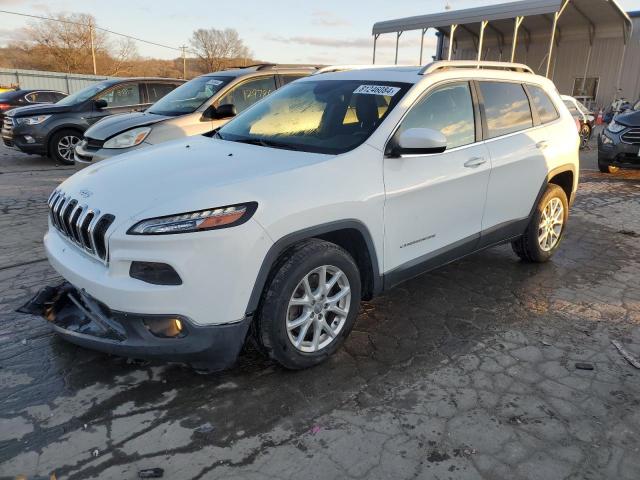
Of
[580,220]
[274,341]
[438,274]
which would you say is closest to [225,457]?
[274,341]

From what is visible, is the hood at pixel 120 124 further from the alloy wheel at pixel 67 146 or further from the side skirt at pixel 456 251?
the side skirt at pixel 456 251

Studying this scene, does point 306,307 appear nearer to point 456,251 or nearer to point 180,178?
point 180,178

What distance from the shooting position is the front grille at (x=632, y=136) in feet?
30.4

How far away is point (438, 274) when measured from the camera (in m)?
4.73

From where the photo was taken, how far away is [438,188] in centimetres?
354

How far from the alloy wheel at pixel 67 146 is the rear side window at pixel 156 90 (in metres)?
1.73

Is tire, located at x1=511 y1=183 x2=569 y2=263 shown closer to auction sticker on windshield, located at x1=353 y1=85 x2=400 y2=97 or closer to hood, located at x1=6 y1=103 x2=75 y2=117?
auction sticker on windshield, located at x1=353 y1=85 x2=400 y2=97

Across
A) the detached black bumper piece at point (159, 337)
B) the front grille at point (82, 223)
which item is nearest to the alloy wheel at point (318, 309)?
the detached black bumper piece at point (159, 337)

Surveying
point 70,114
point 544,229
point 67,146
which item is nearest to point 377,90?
point 544,229

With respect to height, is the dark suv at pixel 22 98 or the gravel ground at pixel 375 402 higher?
the dark suv at pixel 22 98

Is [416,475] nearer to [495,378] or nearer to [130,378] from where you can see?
[495,378]

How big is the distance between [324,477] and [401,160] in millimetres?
1945

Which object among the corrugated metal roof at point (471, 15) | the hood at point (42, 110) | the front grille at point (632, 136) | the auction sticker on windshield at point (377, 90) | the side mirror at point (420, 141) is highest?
the corrugated metal roof at point (471, 15)

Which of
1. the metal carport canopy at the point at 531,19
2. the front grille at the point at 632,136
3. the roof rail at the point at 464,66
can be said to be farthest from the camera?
the metal carport canopy at the point at 531,19
